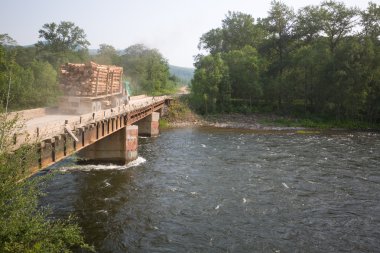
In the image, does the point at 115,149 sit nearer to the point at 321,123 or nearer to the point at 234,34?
the point at 321,123

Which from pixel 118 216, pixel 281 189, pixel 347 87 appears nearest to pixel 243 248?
pixel 118 216

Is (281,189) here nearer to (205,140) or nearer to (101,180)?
(101,180)

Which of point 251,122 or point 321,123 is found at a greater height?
point 321,123

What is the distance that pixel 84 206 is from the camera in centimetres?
2098

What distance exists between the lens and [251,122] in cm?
6244

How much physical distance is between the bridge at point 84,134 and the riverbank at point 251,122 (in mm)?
21410

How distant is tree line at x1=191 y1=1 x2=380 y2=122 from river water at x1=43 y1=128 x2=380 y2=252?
23681mm

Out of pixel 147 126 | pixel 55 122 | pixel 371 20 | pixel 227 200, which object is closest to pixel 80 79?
pixel 55 122

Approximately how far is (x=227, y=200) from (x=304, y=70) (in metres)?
48.9

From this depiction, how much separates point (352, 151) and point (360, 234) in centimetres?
2286

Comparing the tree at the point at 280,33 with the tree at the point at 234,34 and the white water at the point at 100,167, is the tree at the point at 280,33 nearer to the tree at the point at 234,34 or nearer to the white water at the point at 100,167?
the tree at the point at 234,34

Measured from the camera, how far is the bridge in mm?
17344

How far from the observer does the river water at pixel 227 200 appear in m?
16.8

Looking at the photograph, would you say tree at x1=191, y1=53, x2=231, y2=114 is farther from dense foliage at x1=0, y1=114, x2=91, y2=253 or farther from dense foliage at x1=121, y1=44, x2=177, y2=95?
dense foliage at x1=0, y1=114, x2=91, y2=253
